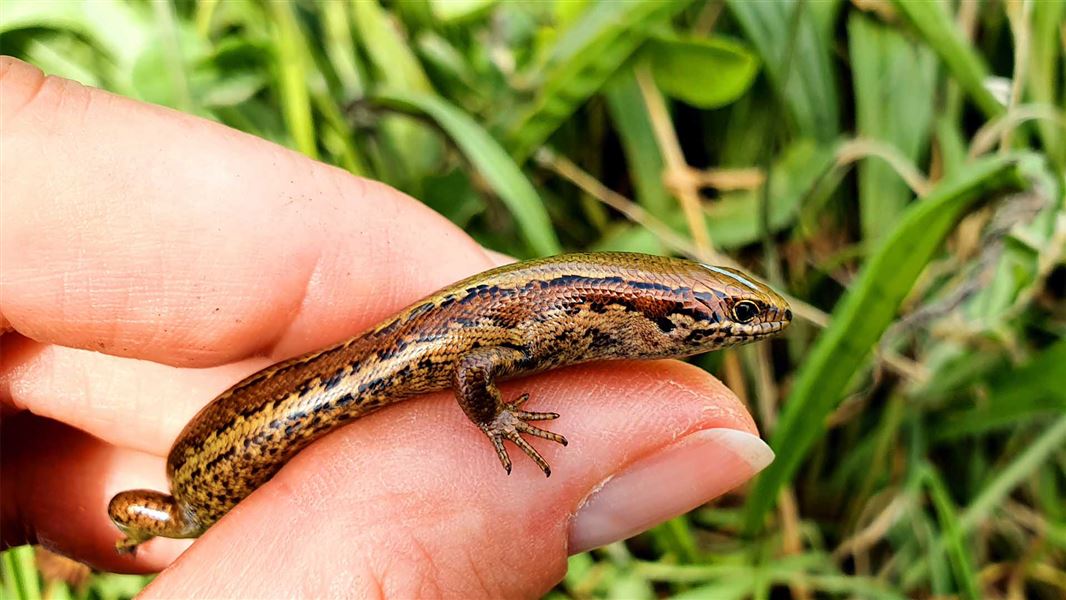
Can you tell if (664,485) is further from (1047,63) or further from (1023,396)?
(1047,63)

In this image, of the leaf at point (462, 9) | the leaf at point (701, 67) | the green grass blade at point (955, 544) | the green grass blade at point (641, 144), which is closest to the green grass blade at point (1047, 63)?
the leaf at point (701, 67)

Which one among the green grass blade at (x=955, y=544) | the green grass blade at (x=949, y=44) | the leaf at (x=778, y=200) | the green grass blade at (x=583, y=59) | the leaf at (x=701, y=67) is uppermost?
the green grass blade at (x=583, y=59)

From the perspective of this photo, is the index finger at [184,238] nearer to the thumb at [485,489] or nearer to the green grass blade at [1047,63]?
the thumb at [485,489]

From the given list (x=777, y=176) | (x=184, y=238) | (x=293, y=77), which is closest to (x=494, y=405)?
(x=184, y=238)

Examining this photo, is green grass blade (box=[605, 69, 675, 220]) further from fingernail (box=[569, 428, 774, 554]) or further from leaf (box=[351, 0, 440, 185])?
fingernail (box=[569, 428, 774, 554])

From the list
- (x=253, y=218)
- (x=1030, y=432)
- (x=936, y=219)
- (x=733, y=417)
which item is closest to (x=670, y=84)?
(x=936, y=219)

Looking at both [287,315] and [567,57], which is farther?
[567,57]

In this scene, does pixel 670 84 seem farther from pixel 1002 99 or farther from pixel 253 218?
pixel 253 218
